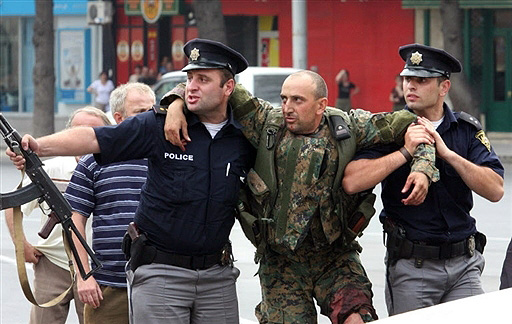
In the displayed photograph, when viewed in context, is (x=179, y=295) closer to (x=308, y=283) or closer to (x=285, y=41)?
(x=308, y=283)

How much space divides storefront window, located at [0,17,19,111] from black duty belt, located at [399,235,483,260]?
30.0 metres

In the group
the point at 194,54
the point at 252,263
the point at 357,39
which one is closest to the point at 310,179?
the point at 194,54

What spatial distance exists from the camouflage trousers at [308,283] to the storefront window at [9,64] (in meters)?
29.9

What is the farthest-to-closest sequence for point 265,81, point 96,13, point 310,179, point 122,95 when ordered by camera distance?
point 96,13, point 265,81, point 122,95, point 310,179

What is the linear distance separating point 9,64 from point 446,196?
30348mm

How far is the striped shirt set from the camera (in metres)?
6.11

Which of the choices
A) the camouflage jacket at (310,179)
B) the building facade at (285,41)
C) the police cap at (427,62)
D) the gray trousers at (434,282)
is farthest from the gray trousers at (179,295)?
the building facade at (285,41)

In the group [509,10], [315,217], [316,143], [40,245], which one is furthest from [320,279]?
[509,10]

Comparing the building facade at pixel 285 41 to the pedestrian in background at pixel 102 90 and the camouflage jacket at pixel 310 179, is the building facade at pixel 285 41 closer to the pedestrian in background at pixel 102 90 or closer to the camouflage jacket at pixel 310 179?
the pedestrian in background at pixel 102 90

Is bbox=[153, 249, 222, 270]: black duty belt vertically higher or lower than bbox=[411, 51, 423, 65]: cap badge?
lower

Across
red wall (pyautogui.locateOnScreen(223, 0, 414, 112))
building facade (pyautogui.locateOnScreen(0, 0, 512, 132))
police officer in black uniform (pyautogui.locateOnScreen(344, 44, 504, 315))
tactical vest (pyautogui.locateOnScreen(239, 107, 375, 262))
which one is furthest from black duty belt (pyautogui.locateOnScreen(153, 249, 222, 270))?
red wall (pyautogui.locateOnScreen(223, 0, 414, 112))

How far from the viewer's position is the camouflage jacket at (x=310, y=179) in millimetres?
5469

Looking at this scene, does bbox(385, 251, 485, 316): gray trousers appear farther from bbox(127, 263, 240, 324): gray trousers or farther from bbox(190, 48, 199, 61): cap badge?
bbox(190, 48, 199, 61): cap badge

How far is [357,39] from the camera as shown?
1201 inches
